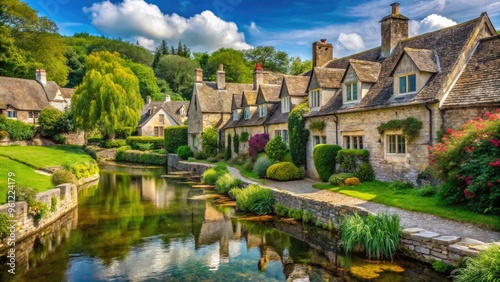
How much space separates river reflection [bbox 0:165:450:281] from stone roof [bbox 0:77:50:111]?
4070cm

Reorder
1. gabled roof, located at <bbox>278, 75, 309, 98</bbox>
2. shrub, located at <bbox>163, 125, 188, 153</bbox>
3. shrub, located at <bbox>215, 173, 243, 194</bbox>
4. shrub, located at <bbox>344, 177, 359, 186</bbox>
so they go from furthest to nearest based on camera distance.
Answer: shrub, located at <bbox>163, 125, 188, 153</bbox>, gabled roof, located at <bbox>278, 75, 309, 98</bbox>, shrub, located at <bbox>215, 173, 243, 194</bbox>, shrub, located at <bbox>344, 177, 359, 186</bbox>

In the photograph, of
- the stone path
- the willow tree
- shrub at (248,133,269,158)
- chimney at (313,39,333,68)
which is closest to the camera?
the stone path

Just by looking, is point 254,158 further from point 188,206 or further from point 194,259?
point 194,259

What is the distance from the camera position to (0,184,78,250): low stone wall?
12.7 metres

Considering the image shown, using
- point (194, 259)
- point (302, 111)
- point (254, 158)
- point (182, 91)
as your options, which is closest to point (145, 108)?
point (182, 91)

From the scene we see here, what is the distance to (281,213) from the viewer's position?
656 inches

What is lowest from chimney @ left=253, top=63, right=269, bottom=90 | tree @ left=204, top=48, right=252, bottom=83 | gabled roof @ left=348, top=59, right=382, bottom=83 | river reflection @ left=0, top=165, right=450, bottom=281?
river reflection @ left=0, top=165, right=450, bottom=281

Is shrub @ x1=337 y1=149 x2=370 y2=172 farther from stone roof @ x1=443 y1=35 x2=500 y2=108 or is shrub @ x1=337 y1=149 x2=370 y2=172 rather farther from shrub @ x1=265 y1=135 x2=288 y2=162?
shrub @ x1=265 y1=135 x2=288 y2=162

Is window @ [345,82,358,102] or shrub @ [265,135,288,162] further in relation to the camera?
shrub @ [265,135,288,162]

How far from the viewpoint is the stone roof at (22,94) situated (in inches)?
1996

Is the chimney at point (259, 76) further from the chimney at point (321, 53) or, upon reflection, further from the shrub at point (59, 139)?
the shrub at point (59, 139)

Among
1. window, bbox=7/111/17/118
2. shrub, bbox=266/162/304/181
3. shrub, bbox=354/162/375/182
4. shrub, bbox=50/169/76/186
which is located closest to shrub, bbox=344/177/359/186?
shrub, bbox=354/162/375/182

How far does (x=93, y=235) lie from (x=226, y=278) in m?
7.09

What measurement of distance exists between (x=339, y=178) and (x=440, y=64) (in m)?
7.45
